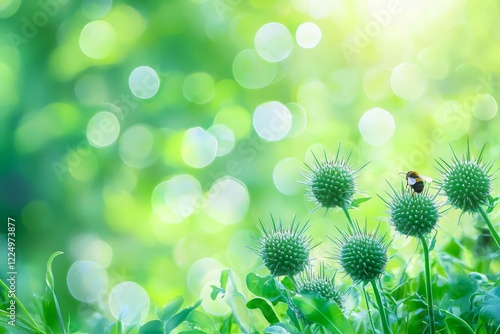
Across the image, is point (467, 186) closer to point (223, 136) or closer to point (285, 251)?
point (285, 251)

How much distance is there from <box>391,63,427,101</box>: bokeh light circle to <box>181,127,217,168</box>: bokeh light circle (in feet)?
2.22

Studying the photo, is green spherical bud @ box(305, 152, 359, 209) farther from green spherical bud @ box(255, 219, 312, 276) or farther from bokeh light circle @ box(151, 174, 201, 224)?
bokeh light circle @ box(151, 174, 201, 224)

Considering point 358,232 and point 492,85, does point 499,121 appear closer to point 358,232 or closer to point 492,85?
point 492,85

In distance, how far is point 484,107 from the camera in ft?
6.44

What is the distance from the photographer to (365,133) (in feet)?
6.70

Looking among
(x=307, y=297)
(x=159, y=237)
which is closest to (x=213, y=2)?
(x=159, y=237)

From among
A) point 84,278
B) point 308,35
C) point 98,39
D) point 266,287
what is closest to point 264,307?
point 266,287

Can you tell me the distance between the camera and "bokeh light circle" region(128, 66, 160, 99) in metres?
1.95

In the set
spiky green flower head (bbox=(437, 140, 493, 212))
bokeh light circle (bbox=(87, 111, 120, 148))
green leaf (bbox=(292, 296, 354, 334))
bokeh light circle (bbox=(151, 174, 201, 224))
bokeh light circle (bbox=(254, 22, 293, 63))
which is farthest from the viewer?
bokeh light circle (bbox=(254, 22, 293, 63))

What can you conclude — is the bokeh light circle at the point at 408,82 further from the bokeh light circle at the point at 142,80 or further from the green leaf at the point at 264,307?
the green leaf at the point at 264,307

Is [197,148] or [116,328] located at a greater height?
[197,148]

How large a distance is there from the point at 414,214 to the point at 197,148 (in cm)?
152

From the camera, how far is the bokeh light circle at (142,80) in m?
1.95

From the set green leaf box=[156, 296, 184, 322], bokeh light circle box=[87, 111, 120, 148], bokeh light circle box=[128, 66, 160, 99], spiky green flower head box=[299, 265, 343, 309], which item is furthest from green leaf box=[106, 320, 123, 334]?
bokeh light circle box=[128, 66, 160, 99]
